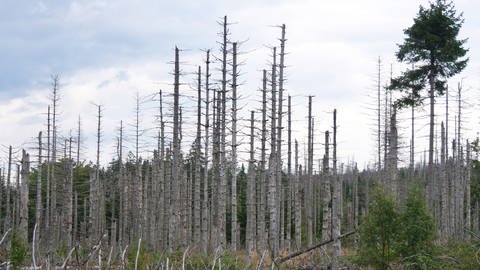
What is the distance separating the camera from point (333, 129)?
18344 millimetres

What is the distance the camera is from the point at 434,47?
68.2 feet

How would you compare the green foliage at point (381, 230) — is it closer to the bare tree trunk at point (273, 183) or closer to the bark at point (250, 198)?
the bare tree trunk at point (273, 183)

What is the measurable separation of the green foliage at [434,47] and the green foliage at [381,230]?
9968 mm

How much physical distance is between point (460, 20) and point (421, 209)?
11.3 m

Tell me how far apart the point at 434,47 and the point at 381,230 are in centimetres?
1085

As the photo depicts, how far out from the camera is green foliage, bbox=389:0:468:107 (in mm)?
20422

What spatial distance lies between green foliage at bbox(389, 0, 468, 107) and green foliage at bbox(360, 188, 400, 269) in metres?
9.97

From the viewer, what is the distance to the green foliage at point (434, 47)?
20.4 metres

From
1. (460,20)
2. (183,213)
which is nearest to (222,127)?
(183,213)

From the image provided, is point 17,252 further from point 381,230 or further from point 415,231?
point 415,231

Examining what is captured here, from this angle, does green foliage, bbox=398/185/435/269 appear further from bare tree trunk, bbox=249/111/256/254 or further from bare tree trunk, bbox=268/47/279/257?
bare tree trunk, bbox=249/111/256/254

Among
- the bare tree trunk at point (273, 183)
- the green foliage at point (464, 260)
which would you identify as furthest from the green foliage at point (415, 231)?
the bare tree trunk at point (273, 183)

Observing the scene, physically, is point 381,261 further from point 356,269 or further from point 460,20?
point 460,20

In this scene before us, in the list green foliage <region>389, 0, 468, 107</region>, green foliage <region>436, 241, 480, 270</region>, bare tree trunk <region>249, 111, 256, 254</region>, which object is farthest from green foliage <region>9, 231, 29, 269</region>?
green foliage <region>389, 0, 468, 107</region>
